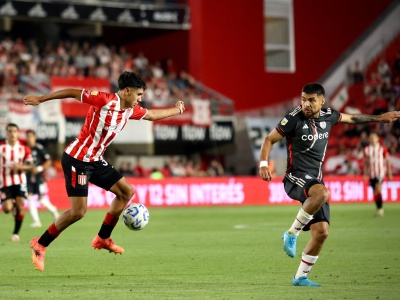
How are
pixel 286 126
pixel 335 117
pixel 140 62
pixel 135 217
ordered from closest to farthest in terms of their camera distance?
pixel 286 126 < pixel 335 117 < pixel 135 217 < pixel 140 62

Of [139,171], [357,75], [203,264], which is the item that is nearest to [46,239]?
[203,264]

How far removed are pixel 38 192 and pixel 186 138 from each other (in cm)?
1403

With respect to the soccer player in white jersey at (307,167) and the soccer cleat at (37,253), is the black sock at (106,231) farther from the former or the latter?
the soccer player in white jersey at (307,167)

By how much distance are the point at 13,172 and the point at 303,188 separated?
8453mm

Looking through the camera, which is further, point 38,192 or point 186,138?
point 186,138

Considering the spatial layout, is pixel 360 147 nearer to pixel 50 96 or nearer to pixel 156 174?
pixel 156 174

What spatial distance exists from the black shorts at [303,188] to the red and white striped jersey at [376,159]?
558 inches

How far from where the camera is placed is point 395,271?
35.7 feet

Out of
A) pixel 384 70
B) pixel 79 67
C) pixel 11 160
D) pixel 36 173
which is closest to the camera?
pixel 11 160

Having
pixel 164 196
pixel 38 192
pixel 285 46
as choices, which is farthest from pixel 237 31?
pixel 38 192

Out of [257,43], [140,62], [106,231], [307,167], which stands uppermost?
[257,43]

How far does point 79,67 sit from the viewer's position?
33.8m

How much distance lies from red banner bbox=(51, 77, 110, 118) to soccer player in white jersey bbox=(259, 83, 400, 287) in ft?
70.5

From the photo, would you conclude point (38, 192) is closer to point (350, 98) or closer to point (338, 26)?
point (350, 98)
